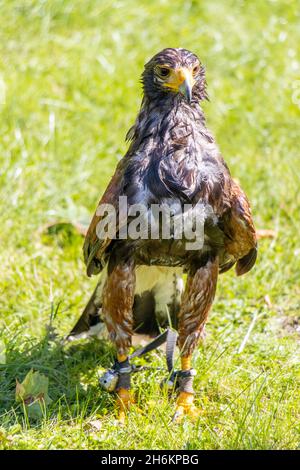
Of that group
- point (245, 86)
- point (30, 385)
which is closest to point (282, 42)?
point (245, 86)

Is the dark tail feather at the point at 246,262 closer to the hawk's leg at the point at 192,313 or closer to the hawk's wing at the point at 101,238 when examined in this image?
the hawk's leg at the point at 192,313

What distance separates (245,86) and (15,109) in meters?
2.34

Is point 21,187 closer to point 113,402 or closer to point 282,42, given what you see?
point 113,402

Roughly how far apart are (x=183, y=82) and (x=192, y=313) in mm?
1267

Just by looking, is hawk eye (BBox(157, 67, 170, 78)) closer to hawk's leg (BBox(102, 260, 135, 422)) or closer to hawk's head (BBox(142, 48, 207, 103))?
hawk's head (BBox(142, 48, 207, 103))

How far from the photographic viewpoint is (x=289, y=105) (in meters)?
8.20

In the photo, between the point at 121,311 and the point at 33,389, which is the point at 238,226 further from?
the point at 33,389

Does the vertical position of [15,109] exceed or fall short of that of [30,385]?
it exceeds it

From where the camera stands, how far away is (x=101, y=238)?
4586mm

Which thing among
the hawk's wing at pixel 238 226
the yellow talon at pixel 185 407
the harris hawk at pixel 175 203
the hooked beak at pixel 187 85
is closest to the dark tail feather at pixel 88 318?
the harris hawk at pixel 175 203

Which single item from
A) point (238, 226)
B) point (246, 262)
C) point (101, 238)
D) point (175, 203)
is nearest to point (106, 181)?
→ point (246, 262)

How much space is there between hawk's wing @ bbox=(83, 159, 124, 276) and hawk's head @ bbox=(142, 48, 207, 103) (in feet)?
1.48
